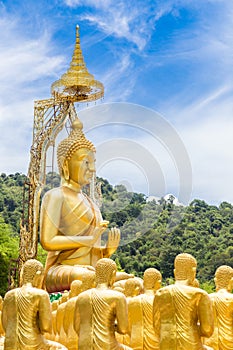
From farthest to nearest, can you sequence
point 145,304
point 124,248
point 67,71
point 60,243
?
point 124,248 → point 67,71 → point 60,243 → point 145,304

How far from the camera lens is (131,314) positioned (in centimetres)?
696

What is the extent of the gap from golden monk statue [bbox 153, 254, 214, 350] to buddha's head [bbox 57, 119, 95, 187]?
20.6 ft

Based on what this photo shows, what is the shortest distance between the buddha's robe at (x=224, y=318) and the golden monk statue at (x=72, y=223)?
13.7 ft

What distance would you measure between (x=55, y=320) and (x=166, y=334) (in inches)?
99.5

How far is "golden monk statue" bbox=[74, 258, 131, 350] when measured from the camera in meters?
5.95

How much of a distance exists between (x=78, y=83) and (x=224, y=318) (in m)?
11.1

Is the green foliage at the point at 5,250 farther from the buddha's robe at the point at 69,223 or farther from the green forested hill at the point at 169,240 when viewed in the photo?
the buddha's robe at the point at 69,223

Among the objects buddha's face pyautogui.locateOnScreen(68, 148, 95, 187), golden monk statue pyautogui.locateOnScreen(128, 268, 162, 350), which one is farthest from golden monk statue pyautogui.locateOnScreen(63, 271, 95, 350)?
buddha's face pyautogui.locateOnScreen(68, 148, 95, 187)

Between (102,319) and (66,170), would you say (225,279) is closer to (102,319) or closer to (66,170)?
(102,319)

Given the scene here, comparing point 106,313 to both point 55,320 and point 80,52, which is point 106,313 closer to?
point 55,320

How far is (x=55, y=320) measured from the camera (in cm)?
815

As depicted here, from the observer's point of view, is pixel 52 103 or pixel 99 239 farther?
pixel 52 103

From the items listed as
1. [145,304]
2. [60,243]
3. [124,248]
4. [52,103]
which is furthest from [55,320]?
[124,248]

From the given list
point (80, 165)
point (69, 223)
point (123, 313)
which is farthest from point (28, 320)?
point (80, 165)
